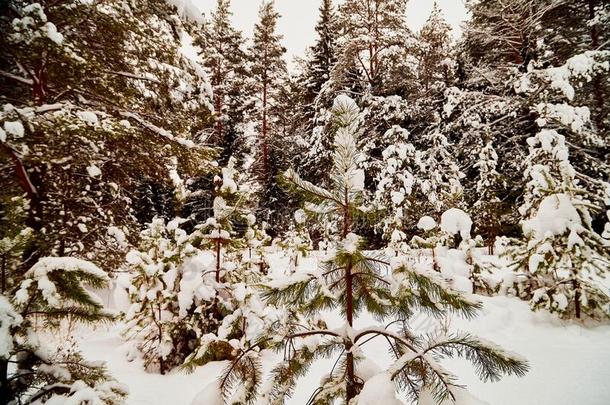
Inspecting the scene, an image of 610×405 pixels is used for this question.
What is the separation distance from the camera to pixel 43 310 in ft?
6.17

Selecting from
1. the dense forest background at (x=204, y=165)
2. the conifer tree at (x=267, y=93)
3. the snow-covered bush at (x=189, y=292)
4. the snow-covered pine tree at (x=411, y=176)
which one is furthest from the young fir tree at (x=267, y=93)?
the snow-covered bush at (x=189, y=292)

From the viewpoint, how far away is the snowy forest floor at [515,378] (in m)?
3.31

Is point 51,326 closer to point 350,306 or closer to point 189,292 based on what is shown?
point 350,306

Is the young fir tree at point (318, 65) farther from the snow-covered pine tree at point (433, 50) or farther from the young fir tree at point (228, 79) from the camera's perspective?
the snow-covered pine tree at point (433, 50)

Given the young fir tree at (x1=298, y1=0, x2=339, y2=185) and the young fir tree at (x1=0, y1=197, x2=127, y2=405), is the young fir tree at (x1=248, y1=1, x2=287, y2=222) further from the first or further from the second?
the young fir tree at (x1=0, y1=197, x2=127, y2=405)

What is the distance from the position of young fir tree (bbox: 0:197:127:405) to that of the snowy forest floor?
2.13 meters

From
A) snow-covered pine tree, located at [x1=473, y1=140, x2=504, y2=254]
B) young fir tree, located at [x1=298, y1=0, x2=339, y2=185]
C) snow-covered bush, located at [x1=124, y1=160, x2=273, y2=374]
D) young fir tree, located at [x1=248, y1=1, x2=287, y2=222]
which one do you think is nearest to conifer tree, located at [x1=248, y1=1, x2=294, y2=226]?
young fir tree, located at [x1=248, y1=1, x2=287, y2=222]

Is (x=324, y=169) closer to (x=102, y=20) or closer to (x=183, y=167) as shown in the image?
(x=183, y=167)

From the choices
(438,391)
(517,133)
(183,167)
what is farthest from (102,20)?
(517,133)

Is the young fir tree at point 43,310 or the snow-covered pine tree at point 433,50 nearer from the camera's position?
the young fir tree at point 43,310

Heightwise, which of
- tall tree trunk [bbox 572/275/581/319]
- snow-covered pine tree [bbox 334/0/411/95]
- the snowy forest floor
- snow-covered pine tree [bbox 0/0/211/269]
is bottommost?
the snowy forest floor

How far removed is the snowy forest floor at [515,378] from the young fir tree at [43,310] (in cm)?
213

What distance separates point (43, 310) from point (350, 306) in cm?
178

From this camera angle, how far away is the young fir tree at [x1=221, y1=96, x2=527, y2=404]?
1345 millimetres
